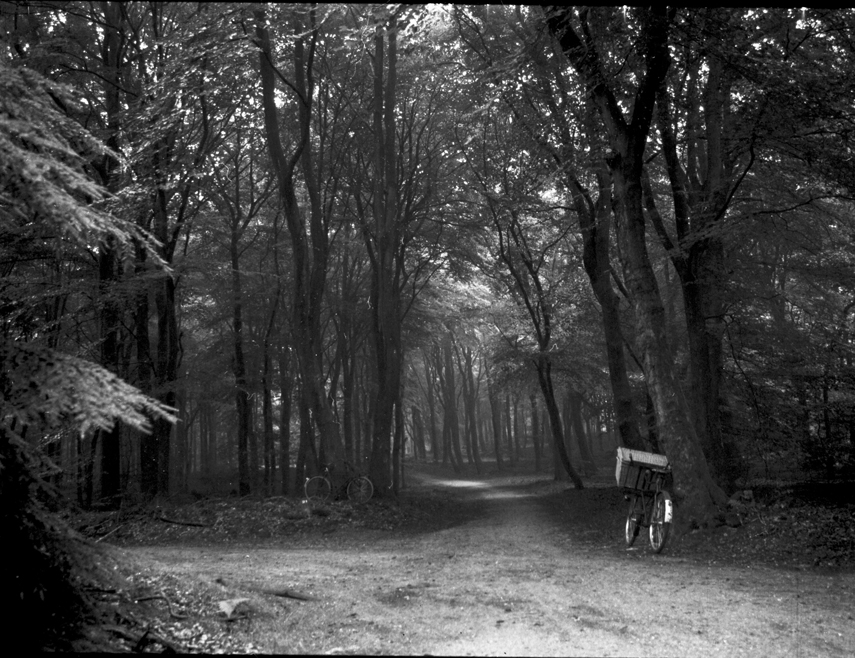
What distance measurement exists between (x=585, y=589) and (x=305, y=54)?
55.8 ft

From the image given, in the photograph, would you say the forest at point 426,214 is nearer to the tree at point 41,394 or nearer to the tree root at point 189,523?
the tree at point 41,394

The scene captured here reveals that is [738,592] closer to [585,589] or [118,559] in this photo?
[585,589]

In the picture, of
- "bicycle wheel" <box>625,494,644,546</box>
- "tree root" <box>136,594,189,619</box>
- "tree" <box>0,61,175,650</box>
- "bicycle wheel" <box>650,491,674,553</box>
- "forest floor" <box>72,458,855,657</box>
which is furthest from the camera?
"bicycle wheel" <box>625,494,644,546</box>

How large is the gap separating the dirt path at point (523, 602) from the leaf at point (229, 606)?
0.11 m

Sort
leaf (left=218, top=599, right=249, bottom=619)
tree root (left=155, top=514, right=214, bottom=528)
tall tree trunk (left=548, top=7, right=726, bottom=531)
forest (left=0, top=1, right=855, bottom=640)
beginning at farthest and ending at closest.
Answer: tree root (left=155, top=514, right=214, bottom=528) → tall tree trunk (left=548, top=7, right=726, bottom=531) → forest (left=0, top=1, right=855, bottom=640) → leaf (left=218, top=599, right=249, bottom=619)

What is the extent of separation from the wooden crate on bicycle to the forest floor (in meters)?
1.04

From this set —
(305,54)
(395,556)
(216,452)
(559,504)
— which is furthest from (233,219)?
(216,452)

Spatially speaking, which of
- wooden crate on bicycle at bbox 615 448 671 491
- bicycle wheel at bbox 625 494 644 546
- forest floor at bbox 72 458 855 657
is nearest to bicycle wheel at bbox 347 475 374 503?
forest floor at bbox 72 458 855 657

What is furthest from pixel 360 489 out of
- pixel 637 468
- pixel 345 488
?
pixel 637 468

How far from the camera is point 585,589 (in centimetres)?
780

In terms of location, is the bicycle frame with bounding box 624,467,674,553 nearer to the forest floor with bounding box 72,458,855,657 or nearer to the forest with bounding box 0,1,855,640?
the forest floor with bounding box 72,458,855,657

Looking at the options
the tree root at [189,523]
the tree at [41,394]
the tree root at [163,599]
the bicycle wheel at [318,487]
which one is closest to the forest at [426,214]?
the tree at [41,394]

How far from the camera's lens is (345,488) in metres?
17.7

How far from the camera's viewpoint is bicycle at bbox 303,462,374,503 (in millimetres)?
17688
